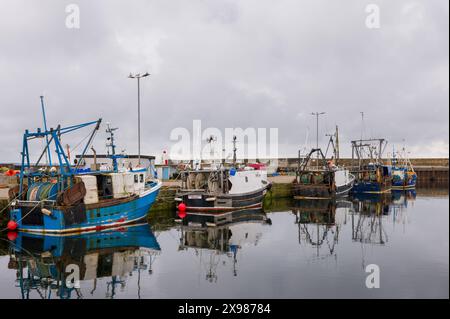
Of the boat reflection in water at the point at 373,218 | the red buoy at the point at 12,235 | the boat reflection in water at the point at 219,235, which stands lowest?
the boat reflection in water at the point at 373,218

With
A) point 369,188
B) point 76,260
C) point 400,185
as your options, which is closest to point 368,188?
point 369,188

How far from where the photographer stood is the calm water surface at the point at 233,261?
13.2 meters

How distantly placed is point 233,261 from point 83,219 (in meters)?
9.80

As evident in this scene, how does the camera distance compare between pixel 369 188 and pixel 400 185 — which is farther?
pixel 400 185

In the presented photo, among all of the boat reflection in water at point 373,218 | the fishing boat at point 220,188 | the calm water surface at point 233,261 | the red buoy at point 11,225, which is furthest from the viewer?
the fishing boat at point 220,188

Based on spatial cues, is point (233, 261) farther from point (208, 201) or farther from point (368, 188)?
point (368, 188)

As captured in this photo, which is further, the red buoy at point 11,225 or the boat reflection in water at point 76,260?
the red buoy at point 11,225

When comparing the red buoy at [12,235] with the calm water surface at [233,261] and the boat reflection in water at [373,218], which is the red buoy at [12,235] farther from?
the boat reflection in water at [373,218]

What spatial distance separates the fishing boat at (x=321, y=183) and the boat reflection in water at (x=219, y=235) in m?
12.3

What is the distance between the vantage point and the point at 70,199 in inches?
844

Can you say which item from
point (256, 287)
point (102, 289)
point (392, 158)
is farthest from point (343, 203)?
point (392, 158)

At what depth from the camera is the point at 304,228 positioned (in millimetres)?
26359

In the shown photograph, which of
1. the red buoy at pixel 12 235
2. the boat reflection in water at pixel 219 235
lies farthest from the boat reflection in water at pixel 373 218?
the red buoy at pixel 12 235
